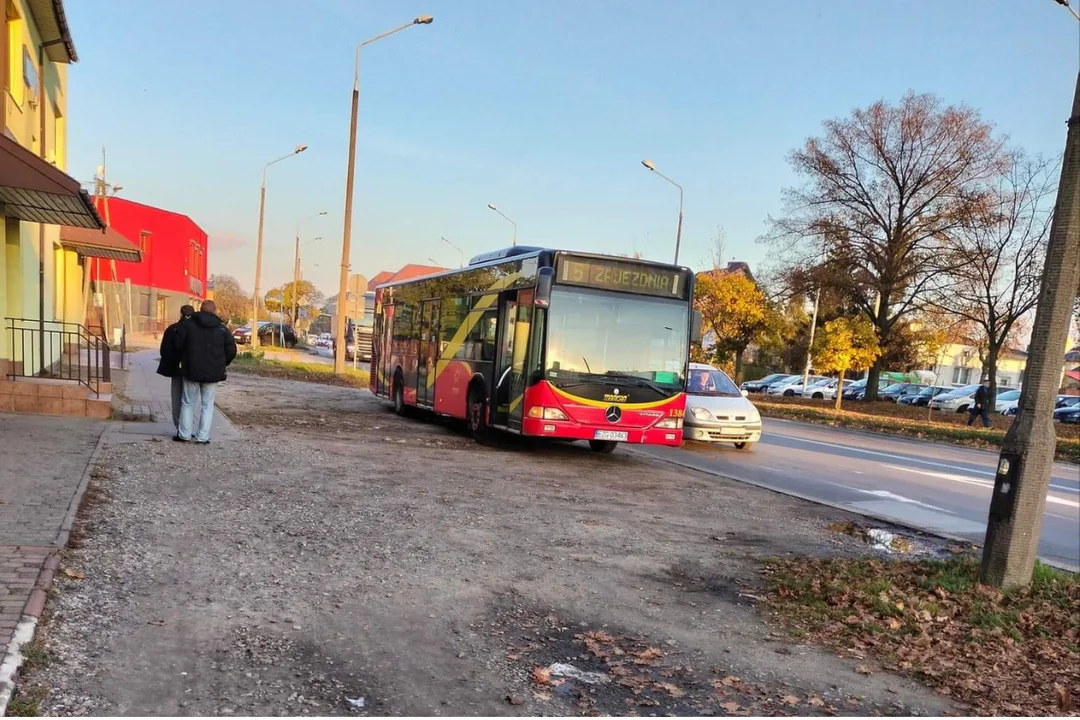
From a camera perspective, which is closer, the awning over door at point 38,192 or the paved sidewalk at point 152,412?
the awning over door at point 38,192

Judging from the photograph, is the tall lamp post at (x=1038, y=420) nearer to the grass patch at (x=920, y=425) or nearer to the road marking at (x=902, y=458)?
the road marking at (x=902, y=458)

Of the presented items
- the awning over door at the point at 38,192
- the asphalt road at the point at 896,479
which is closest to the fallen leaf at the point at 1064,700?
the asphalt road at the point at 896,479

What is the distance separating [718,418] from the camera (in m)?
14.9

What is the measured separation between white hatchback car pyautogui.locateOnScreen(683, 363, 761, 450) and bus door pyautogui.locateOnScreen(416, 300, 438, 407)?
488cm

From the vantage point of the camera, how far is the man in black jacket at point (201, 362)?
9656 mm

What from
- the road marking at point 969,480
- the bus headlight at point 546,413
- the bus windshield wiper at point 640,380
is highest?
the bus windshield wiper at point 640,380

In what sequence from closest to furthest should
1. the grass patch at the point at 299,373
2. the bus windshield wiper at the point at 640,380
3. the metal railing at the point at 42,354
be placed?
the bus windshield wiper at the point at 640,380, the metal railing at the point at 42,354, the grass patch at the point at 299,373

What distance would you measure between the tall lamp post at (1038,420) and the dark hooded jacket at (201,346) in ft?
27.8

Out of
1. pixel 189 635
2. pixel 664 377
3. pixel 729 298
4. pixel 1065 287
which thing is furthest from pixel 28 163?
pixel 729 298

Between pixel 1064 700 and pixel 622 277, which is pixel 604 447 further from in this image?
pixel 1064 700

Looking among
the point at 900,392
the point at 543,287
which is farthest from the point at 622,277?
the point at 900,392

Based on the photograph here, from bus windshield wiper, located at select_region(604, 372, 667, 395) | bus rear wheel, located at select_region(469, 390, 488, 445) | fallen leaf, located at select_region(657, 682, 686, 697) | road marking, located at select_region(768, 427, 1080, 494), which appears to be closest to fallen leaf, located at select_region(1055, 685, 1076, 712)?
fallen leaf, located at select_region(657, 682, 686, 697)

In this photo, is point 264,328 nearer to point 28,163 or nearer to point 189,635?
point 28,163

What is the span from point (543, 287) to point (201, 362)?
450 centimetres
